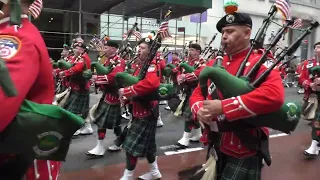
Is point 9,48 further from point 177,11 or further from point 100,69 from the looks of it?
point 177,11

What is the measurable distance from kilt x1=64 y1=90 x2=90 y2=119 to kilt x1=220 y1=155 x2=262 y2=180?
4.62 metres

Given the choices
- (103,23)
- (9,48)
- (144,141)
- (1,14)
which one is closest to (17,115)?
(9,48)

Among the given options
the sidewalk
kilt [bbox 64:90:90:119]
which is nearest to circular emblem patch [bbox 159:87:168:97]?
the sidewalk

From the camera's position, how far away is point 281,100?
204cm

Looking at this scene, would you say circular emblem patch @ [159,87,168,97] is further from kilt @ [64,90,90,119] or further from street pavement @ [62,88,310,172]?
→ kilt @ [64,90,90,119]

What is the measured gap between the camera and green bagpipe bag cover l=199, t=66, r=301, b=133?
209 centimetres

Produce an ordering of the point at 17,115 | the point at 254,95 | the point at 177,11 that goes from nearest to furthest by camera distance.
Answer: the point at 17,115 < the point at 254,95 < the point at 177,11

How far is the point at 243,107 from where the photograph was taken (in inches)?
79.0

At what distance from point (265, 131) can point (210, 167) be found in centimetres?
50

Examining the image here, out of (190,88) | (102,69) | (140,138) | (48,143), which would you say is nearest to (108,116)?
(102,69)

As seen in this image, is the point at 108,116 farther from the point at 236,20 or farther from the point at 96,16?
the point at 96,16

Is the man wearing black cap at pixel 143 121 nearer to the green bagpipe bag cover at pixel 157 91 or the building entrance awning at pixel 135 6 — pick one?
the green bagpipe bag cover at pixel 157 91

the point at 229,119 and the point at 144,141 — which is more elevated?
the point at 229,119

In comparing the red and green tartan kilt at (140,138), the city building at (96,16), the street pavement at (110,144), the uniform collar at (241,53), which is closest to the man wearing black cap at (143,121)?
the red and green tartan kilt at (140,138)
